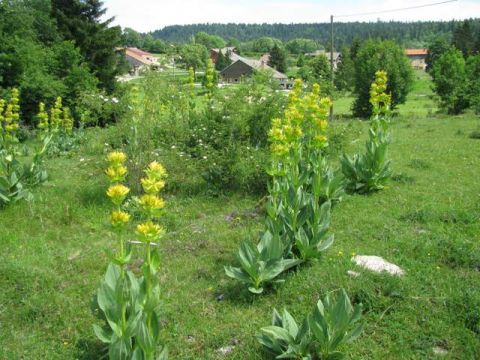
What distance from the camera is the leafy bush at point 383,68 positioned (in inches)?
1485

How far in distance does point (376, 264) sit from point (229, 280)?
5.86ft

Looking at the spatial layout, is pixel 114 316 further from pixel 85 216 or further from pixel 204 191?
pixel 204 191

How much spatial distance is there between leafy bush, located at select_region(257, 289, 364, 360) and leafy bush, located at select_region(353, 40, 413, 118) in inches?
1370

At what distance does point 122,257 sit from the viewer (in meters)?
3.49

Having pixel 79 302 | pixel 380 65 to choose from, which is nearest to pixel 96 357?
pixel 79 302

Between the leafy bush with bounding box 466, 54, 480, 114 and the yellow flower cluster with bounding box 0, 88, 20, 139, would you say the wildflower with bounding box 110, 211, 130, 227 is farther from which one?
the leafy bush with bounding box 466, 54, 480, 114

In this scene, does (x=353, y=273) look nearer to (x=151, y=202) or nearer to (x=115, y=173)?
(x=151, y=202)

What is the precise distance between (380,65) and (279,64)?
109 ft

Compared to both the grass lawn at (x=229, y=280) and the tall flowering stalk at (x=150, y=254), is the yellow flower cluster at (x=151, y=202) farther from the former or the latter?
the grass lawn at (x=229, y=280)

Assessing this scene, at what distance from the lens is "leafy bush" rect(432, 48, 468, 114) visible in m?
33.8

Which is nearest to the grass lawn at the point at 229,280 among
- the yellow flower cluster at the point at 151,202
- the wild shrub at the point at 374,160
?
the wild shrub at the point at 374,160

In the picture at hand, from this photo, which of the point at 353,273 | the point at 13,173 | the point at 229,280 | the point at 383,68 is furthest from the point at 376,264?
the point at 383,68

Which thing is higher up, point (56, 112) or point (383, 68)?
point (383, 68)

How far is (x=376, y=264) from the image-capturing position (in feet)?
18.2
